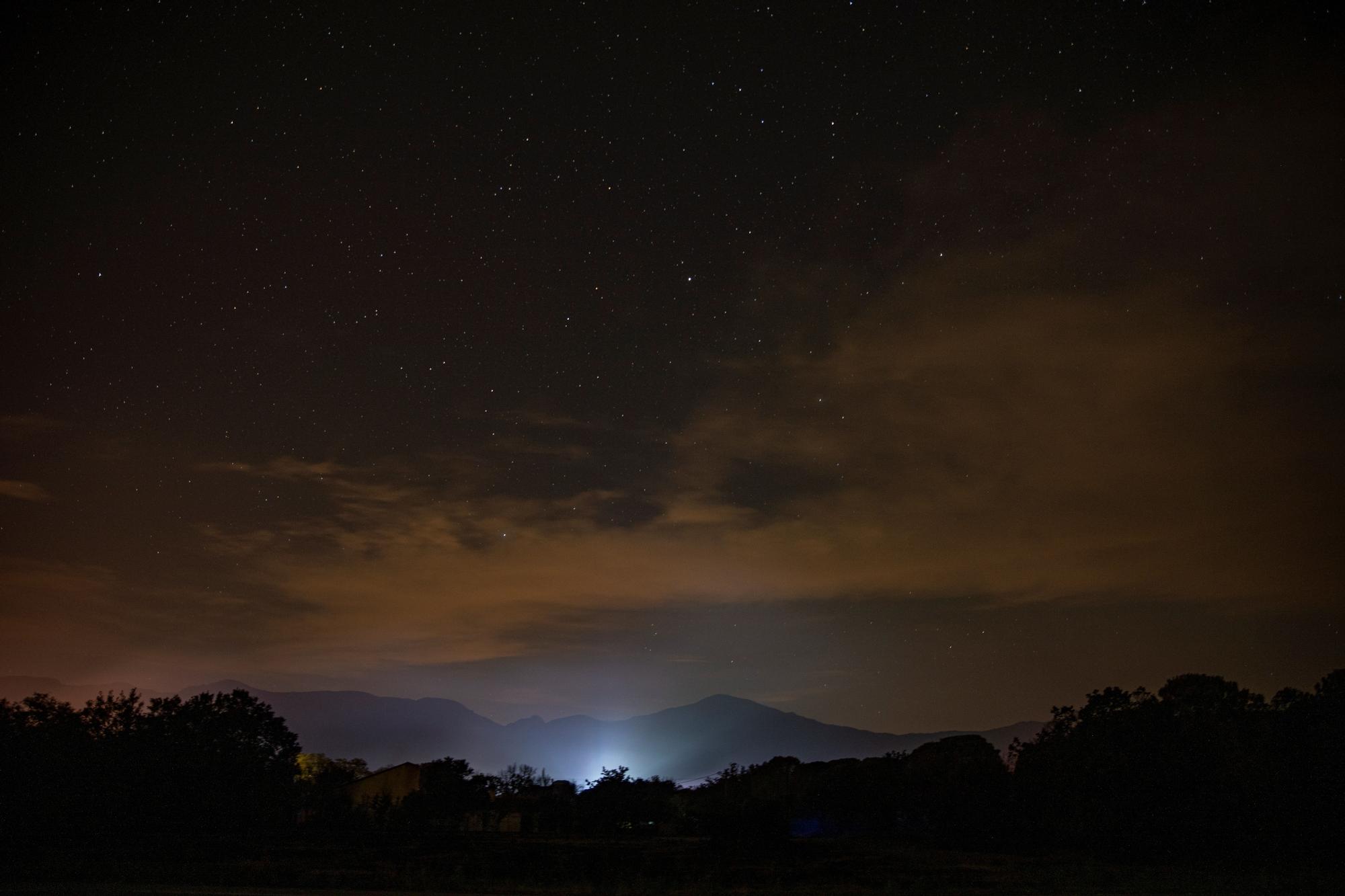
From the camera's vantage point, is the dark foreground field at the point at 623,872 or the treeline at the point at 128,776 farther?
the treeline at the point at 128,776

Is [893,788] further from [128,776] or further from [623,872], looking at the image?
[128,776]

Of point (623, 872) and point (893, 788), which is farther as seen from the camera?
point (893, 788)

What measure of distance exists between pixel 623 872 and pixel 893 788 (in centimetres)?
3656

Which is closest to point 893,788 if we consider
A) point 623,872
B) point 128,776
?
point 623,872

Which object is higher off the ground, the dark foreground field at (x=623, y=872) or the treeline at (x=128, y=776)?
the treeline at (x=128, y=776)

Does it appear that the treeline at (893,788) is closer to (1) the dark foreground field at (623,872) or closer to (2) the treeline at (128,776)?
(2) the treeline at (128,776)

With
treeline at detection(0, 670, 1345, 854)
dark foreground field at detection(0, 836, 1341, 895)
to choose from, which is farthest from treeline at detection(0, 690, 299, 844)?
dark foreground field at detection(0, 836, 1341, 895)

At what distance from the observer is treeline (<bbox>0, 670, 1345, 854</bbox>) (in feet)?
123

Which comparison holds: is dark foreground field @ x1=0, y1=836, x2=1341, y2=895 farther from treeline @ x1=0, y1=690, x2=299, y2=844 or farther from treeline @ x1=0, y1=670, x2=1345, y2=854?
treeline @ x1=0, y1=690, x2=299, y2=844

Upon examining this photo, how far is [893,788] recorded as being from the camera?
2387 inches

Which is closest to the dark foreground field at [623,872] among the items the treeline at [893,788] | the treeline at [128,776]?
the treeline at [893,788]

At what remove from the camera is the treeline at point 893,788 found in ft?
123

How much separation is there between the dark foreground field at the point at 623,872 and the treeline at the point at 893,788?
3577 millimetres

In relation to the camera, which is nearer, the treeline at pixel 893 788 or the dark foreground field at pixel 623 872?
the dark foreground field at pixel 623 872
